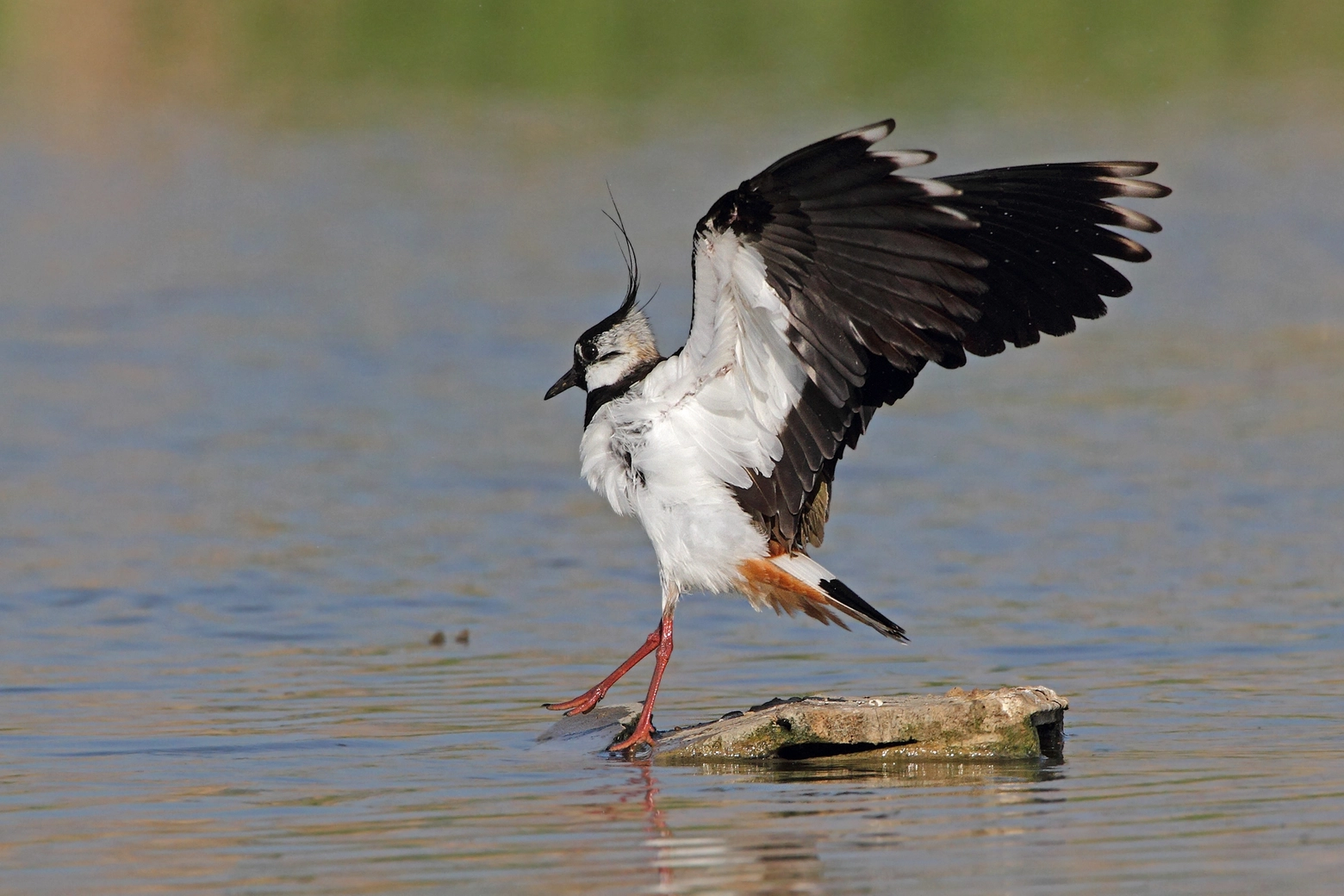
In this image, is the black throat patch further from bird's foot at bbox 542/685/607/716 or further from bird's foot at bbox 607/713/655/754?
bird's foot at bbox 607/713/655/754

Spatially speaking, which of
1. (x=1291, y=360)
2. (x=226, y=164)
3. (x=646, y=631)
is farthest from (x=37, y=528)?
(x=226, y=164)

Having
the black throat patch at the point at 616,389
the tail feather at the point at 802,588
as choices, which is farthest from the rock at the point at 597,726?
the black throat patch at the point at 616,389

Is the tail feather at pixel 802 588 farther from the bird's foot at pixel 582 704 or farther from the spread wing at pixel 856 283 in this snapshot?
the bird's foot at pixel 582 704

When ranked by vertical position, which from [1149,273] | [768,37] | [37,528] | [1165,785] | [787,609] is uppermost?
[768,37]

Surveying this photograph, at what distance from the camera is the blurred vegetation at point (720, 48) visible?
23.8 metres

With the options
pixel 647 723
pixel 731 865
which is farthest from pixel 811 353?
pixel 731 865

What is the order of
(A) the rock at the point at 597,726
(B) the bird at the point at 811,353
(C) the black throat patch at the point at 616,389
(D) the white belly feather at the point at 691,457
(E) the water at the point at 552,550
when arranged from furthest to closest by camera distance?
(C) the black throat patch at the point at 616,389
(A) the rock at the point at 597,726
(D) the white belly feather at the point at 691,457
(B) the bird at the point at 811,353
(E) the water at the point at 552,550

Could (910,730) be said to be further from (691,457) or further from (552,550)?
(552,550)

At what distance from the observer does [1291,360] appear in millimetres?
14117

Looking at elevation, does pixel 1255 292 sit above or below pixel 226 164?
below

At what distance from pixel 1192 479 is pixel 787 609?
4761 mm

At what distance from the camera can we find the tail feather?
23.9ft

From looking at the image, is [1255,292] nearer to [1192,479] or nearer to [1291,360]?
[1291,360]

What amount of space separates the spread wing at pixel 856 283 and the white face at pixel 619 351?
0.69 metres
